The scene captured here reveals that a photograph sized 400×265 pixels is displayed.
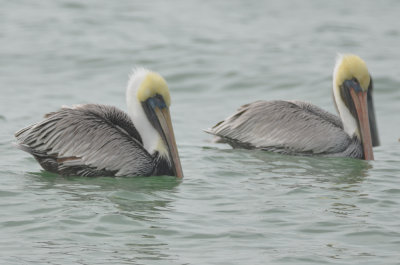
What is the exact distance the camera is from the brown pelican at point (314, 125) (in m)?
8.06

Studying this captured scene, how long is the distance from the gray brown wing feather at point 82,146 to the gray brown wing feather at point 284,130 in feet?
5.08

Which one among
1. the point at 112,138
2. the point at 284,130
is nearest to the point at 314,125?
the point at 284,130

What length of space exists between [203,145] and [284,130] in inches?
35.0

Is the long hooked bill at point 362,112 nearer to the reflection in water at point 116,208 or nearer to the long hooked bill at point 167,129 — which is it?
the long hooked bill at point 167,129

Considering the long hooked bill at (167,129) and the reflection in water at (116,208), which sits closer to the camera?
A: the reflection in water at (116,208)

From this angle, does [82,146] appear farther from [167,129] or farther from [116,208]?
[116,208]

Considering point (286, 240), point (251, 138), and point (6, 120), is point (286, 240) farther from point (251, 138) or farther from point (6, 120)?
point (6, 120)

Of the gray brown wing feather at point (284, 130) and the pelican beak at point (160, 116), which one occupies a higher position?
the pelican beak at point (160, 116)

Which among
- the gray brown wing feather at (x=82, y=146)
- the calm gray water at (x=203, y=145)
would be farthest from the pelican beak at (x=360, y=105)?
the gray brown wing feather at (x=82, y=146)

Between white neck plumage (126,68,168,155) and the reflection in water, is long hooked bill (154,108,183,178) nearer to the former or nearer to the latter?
white neck plumage (126,68,168,155)

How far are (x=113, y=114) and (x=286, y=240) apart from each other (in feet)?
7.23

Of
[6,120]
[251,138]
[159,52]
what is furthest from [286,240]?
[159,52]

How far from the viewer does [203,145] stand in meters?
8.59

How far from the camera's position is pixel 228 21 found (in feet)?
52.0
